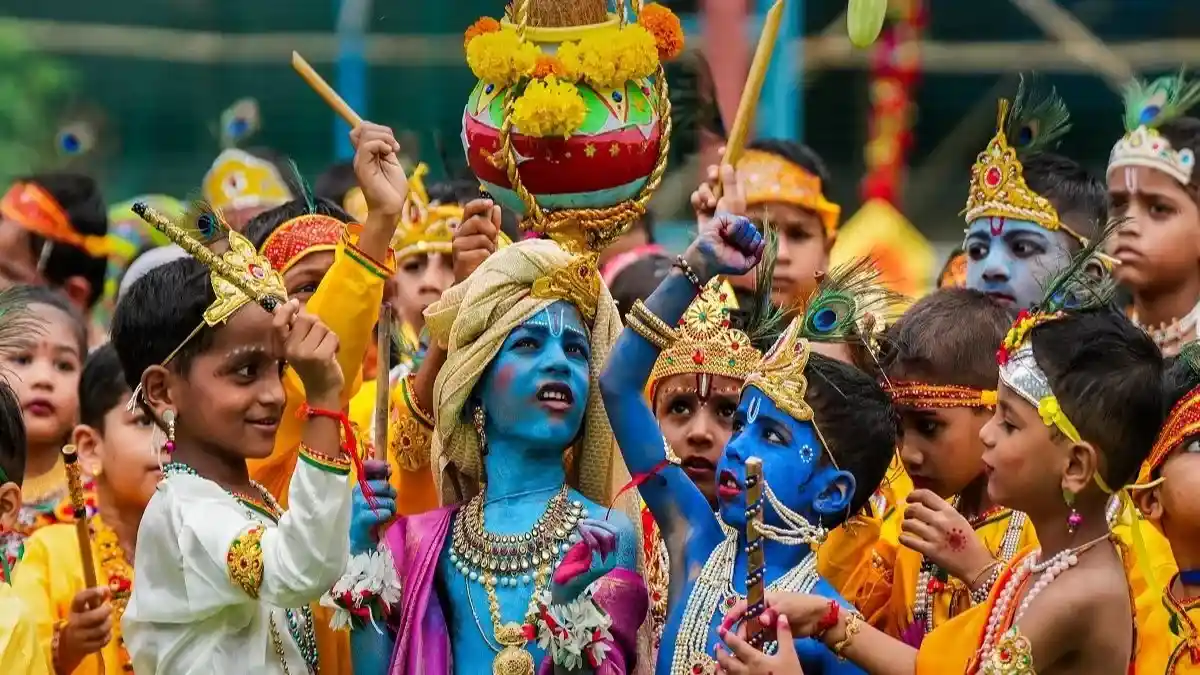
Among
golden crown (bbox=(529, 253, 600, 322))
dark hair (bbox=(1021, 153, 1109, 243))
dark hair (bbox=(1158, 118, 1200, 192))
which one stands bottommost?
golden crown (bbox=(529, 253, 600, 322))

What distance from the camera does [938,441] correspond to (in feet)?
19.2

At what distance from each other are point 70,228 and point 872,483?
4505mm

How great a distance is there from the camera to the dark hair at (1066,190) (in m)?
6.98

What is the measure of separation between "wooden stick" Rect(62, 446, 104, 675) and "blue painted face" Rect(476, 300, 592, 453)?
3.18 ft

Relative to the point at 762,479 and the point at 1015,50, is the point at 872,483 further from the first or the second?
the point at 1015,50

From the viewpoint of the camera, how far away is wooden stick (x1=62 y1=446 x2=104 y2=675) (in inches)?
200

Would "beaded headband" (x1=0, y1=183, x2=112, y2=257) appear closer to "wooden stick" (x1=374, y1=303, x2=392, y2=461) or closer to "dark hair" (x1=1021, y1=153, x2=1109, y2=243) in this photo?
"wooden stick" (x1=374, y1=303, x2=392, y2=461)

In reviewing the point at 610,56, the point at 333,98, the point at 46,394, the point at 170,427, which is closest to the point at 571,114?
the point at 610,56

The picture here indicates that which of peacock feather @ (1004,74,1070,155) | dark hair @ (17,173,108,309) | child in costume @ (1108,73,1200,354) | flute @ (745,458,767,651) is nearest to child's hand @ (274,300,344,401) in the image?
flute @ (745,458,767,651)

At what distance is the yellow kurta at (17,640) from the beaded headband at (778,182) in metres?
3.47

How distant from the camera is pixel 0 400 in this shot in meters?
5.52

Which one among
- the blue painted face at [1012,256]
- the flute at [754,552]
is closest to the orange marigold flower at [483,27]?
the flute at [754,552]

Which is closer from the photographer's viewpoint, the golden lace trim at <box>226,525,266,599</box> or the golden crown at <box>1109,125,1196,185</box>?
the golden lace trim at <box>226,525,266,599</box>

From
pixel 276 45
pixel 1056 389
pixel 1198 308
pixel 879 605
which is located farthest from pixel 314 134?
pixel 1056 389
